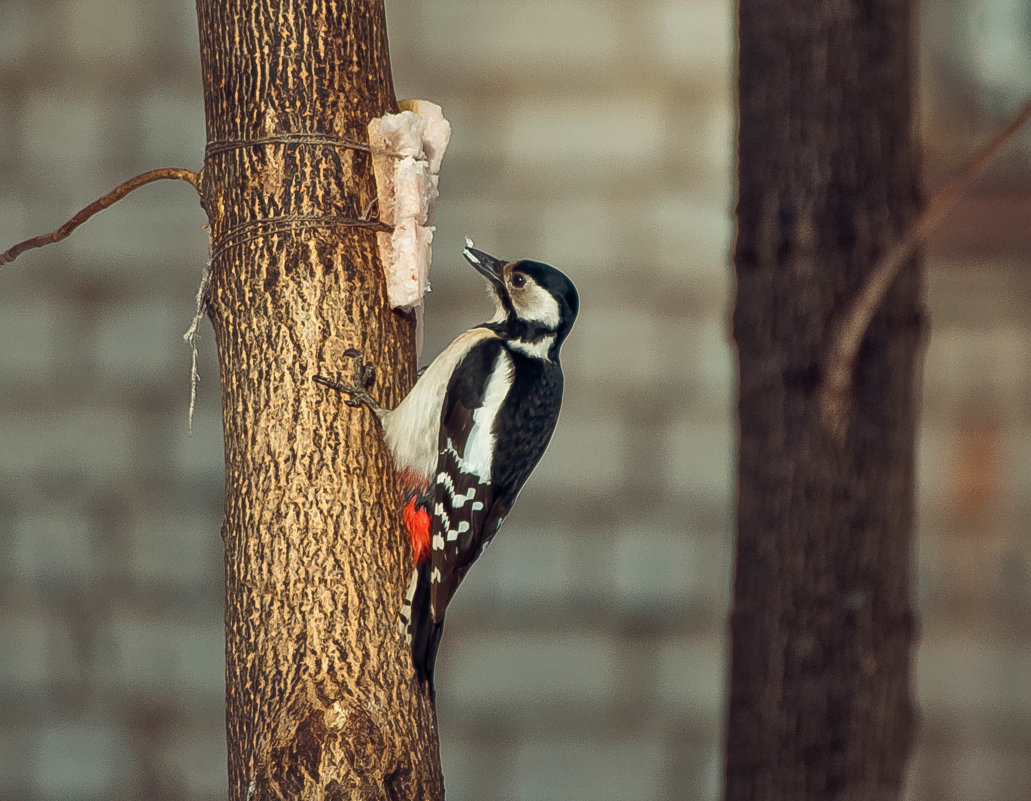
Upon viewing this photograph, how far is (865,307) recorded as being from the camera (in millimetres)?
1859

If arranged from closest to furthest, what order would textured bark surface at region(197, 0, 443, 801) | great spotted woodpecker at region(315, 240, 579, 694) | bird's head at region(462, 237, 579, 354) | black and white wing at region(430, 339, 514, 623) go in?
1. textured bark surface at region(197, 0, 443, 801)
2. great spotted woodpecker at region(315, 240, 579, 694)
3. black and white wing at region(430, 339, 514, 623)
4. bird's head at region(462, 237, 579, 354)

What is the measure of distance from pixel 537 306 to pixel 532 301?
12 millimetres

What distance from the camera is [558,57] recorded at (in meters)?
3.46

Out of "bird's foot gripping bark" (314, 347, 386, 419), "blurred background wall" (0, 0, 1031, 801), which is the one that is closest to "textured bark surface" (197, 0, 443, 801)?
"bird's foot gripping bark" (314, 347, 386, 419)

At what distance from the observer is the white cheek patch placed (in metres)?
2.11

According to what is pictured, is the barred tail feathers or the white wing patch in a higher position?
the white wing patch

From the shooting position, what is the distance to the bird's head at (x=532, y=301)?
2090 mm

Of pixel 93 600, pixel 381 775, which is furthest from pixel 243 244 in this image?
pixel 93 600

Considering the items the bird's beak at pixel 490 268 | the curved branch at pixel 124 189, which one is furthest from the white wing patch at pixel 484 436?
the curved branch at pixel 124 189

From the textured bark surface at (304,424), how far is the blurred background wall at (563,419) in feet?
5.72

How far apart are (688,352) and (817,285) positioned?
5.18 ft

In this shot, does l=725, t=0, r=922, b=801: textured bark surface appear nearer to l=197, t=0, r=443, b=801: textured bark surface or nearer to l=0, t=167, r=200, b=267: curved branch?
l=197, t=0, r=443, b=801: textured bark surface

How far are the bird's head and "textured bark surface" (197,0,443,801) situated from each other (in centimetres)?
42

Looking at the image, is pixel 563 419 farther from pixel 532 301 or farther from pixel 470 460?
pixel 470 460
